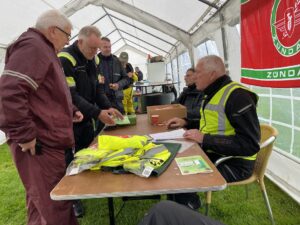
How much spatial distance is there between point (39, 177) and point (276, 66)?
2.02 metres

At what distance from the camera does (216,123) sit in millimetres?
1859

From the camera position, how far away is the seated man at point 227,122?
1.69 meters

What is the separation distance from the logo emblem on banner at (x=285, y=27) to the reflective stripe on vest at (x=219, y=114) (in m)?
0.64

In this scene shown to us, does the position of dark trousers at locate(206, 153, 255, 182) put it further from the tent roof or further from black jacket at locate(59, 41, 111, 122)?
the tent roof

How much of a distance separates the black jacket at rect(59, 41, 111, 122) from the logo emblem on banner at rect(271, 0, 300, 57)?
1.55m

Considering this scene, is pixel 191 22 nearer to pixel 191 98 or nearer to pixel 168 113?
pixel 191 98

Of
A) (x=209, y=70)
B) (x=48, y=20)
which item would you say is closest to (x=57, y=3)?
(x=48, y=20)

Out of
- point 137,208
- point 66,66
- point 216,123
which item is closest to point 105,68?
point 66,66

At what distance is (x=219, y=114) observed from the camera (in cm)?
182

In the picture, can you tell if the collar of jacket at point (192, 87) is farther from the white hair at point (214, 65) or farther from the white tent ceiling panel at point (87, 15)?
the white tent ceiling panel at point (87, 15)

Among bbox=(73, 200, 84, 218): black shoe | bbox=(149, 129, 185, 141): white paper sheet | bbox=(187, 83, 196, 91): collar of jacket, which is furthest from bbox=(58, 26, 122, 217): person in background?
bbox=(187, 83, 196, 91): collar of jacket

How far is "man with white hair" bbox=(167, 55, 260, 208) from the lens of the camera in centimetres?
169

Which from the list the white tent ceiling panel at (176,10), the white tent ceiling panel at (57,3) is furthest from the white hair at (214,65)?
the white tent ceiling panel at (57,3)

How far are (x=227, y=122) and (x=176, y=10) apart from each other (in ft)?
10.8
